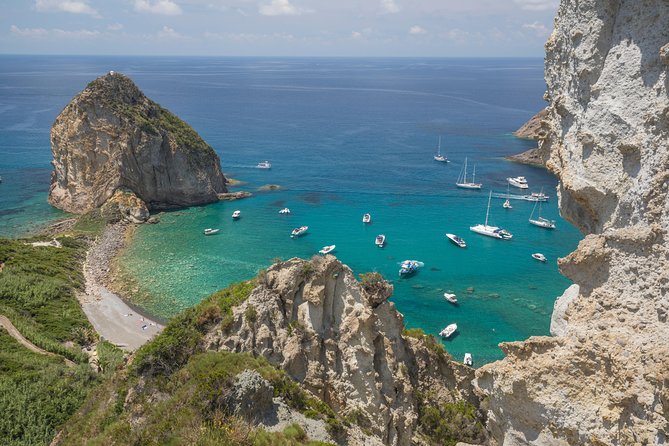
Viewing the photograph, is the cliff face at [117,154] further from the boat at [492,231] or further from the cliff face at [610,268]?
the cliff face at [610,268]

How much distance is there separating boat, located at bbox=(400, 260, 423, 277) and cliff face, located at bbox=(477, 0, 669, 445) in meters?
37.0

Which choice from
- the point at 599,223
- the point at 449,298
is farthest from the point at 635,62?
the point at 449,298

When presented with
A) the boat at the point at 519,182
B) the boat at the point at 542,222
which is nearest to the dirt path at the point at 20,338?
the boat at the point at 542,222

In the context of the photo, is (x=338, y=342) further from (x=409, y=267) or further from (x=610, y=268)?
(x=409, y=267)

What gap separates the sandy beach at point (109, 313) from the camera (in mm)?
36781

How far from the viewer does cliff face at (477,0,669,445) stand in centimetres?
868

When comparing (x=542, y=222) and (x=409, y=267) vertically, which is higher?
(x=542, y=222)

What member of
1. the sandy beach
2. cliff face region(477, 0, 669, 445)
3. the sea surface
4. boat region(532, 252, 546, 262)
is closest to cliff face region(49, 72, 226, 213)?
the sea surface

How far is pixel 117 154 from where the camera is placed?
2459 inches

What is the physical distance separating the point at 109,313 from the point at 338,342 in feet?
98.4

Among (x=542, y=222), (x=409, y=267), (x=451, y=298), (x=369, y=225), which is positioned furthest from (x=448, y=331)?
(x=542, y=222)

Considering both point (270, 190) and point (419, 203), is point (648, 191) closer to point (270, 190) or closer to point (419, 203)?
point (419, 203)

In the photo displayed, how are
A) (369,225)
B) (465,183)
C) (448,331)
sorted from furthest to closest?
(465,183)
(369,225)
(448,331)

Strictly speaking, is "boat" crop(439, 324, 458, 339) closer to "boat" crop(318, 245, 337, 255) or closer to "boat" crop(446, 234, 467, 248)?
"boat" crop(318, 245, 337, 255)
